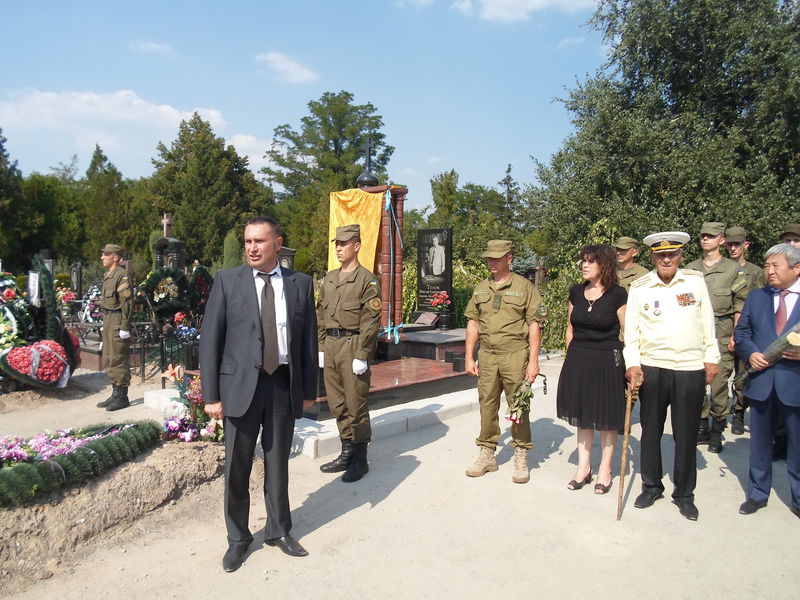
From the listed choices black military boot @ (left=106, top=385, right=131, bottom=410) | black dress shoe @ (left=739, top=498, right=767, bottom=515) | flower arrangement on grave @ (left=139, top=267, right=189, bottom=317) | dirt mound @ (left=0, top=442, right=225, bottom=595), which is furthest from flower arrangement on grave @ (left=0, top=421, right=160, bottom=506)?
flower arrangement on grave @ (left=139, top=267, right=189, bottom=317)

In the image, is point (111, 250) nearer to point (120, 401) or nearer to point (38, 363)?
point (38, 363)

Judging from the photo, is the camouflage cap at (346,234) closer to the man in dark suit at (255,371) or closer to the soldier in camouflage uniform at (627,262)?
the man in dark suit at (255,371)

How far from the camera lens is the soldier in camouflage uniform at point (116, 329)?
717cm

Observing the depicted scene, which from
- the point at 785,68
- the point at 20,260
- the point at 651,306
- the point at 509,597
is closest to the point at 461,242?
the point at 785,68

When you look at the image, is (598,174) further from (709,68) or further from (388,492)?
(388,492)

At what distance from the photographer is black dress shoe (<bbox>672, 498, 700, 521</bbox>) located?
3.84 m

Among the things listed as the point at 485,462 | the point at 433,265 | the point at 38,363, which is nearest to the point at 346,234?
the point at 485,462

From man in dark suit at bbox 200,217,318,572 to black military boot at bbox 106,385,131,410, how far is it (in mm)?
4645

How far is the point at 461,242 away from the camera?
24.5m

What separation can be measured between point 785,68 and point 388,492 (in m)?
14.4

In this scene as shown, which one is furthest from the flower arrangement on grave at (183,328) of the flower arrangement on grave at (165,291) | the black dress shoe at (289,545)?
the black dress shoe at (289,545)

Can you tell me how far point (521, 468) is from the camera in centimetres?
459

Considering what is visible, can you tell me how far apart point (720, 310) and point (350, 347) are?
12.2ft

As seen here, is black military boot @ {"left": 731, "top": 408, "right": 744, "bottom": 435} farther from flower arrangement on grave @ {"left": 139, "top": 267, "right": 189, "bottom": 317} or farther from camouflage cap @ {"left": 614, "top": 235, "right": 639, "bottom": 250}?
flower arrangement on grave @ {"left": 139, "top": 267, "right": 189, "bottom": 317}
